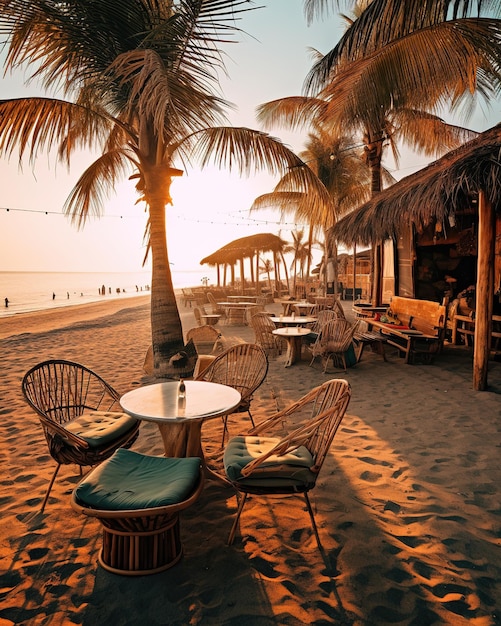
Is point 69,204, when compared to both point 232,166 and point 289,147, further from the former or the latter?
point 289,147

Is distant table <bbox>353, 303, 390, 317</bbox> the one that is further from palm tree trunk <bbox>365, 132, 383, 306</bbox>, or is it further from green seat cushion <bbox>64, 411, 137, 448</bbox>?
green seat cushion <bbox>64, 411, 137, 448</bbox>

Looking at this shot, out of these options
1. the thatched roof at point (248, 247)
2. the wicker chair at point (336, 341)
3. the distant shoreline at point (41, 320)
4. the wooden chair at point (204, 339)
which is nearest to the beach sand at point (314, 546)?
the wicker chair at point (336, 341)

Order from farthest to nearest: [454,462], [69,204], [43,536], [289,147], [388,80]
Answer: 1. [69,204]
2. [289,147]
3. [388,80]
4. [454,462]
5. [43,536]

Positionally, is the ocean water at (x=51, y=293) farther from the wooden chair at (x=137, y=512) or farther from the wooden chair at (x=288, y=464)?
the wooden chair at (x=288, y=464)

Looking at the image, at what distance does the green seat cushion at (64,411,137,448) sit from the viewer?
267 centimetres

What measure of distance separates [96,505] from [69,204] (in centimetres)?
578

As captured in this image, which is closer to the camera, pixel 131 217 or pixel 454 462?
pixel 454 462

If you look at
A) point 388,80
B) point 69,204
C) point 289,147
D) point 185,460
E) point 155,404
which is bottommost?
point 185,460

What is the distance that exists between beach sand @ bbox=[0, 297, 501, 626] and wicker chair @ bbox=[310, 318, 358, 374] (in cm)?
225

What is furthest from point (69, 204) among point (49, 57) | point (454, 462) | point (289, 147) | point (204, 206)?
point (204, 206)

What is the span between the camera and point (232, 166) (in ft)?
17.9

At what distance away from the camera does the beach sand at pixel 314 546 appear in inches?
70.1

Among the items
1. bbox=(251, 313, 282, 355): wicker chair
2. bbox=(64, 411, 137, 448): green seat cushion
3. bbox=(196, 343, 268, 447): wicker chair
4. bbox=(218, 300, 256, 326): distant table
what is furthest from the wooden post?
bbox=(218, 300, 256, 326): distant table

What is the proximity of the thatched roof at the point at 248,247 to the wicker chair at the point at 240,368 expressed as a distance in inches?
560
